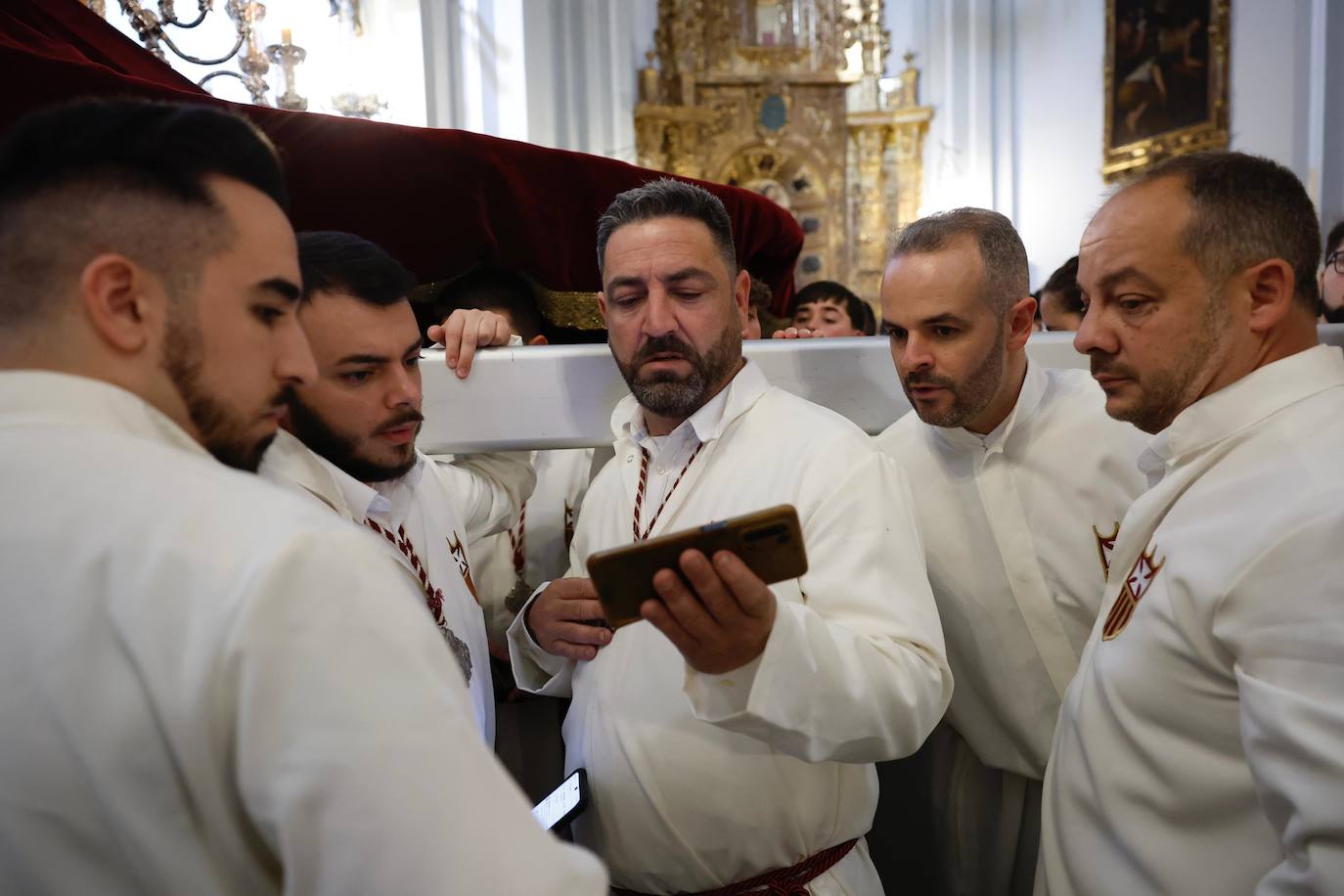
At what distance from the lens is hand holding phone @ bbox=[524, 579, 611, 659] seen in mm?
1909

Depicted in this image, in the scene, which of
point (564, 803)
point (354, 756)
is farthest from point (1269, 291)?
point (354, 756)

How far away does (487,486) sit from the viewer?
242 cm

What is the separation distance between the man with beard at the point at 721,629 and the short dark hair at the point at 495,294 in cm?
62

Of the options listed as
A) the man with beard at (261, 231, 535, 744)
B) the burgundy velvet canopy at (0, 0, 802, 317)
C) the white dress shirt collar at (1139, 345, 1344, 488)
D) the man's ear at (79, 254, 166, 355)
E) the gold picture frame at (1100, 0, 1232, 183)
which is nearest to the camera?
the man's ear at (79, 254, 166, 355)

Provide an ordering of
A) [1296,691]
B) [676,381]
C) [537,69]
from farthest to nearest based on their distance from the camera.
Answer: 1. [537,69]
2. [676,381]
3. [1296,691]

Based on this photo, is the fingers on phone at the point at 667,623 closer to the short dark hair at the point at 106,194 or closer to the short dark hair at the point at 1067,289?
the short dark hair at the point at 106,194

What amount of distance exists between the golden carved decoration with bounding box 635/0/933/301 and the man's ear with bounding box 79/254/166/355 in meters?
10.2

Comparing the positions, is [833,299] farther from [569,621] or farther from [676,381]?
[569,621]

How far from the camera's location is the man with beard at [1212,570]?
1.28 m

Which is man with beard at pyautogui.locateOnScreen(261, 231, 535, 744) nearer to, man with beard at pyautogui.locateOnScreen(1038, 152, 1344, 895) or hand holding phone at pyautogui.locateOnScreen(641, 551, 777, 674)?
hand holding phone at pyautogui.locateOnScreen(641, 551, 777, 674)

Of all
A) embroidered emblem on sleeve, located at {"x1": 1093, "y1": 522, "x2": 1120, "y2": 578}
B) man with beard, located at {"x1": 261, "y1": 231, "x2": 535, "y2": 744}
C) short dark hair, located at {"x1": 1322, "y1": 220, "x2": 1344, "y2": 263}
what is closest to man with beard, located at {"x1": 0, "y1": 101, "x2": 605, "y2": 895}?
man with beard, located at {"x1": 261, "y1": 231, "x2": 535, "y2": 744}

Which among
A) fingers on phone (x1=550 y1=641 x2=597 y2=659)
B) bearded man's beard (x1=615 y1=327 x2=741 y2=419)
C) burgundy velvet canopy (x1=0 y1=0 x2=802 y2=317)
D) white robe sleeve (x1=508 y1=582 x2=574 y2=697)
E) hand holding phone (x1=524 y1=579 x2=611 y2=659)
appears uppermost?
burgundy velvet canopy (x1=0 y1=0 x2=802 y2=317)

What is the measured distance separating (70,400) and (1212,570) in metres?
1.42

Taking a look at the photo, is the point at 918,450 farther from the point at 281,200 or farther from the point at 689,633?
the point at 281,200
